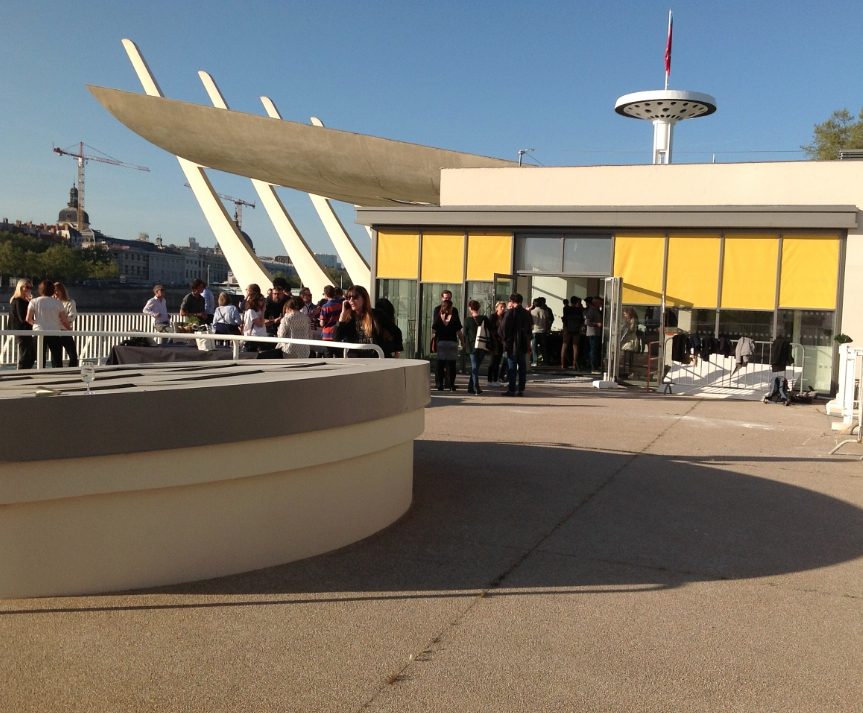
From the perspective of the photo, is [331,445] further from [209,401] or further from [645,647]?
[645,647]

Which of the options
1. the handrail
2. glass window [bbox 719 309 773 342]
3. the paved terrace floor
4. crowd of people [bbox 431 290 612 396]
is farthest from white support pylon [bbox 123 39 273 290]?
the paved terrace floor

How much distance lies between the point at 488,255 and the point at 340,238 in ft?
118

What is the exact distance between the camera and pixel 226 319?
1351cm

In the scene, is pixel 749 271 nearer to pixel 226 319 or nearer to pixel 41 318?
pixel 226 319

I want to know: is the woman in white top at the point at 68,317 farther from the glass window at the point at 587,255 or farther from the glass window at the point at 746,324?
the glass window at the point at 746,324

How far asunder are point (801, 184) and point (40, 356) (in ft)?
53.7

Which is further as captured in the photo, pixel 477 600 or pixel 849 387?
pixel 849 387

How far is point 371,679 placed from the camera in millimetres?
3625

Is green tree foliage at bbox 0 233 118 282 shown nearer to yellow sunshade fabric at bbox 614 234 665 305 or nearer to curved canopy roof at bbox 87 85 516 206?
curved canopy roof at bbox 87 85 516 206

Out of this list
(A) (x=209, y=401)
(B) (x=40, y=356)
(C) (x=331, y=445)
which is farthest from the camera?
(B) (x=40, y=356)

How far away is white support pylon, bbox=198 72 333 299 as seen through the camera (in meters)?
47.5


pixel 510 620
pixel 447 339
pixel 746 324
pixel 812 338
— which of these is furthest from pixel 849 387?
pixel 510 620

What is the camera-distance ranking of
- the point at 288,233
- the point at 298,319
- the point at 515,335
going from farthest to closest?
the point at 288,233 < the point at 515,335 < the point at 298,319

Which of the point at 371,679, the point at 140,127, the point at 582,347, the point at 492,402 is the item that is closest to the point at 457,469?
the point at 371,679
